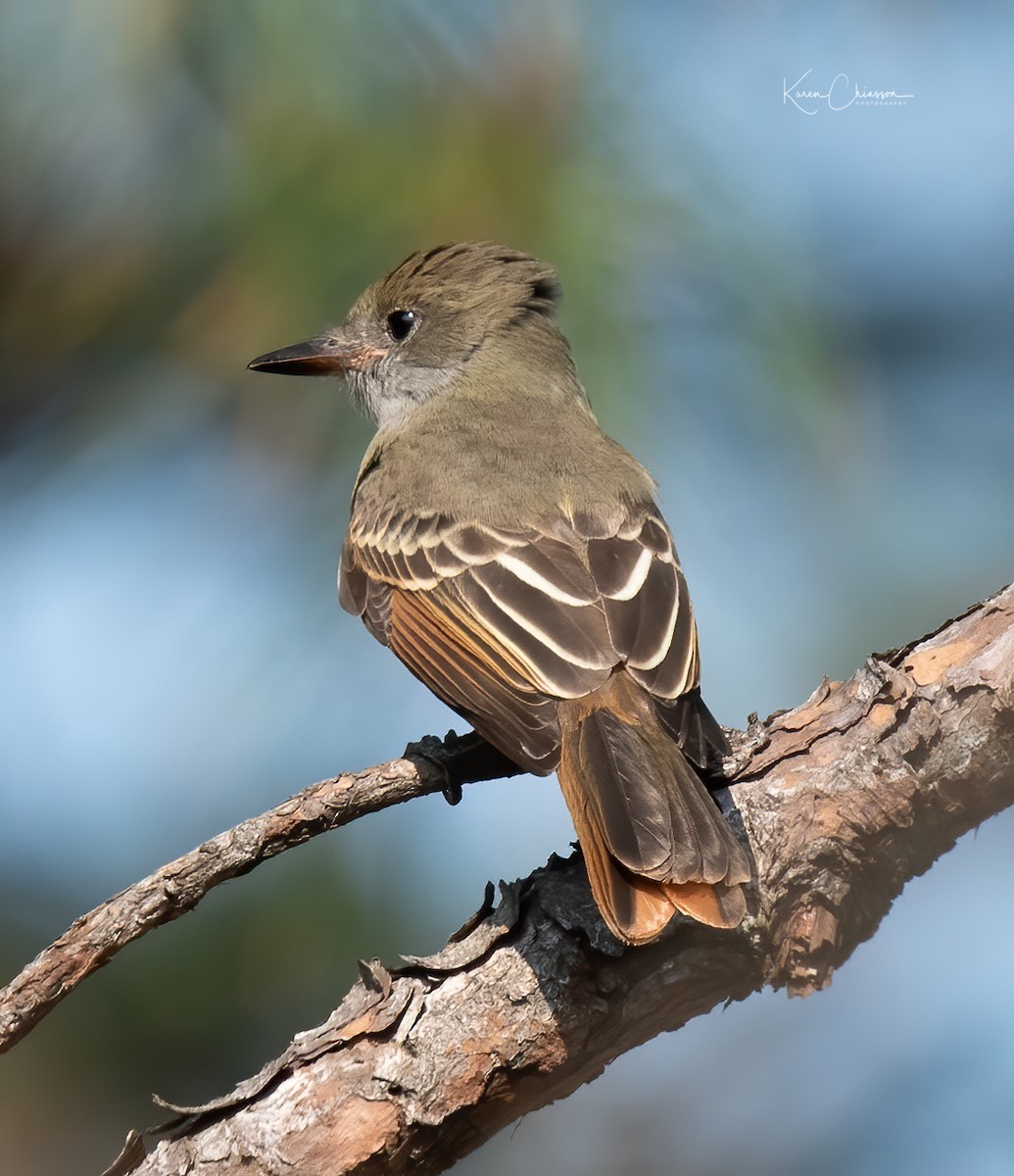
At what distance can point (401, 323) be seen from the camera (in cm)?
512

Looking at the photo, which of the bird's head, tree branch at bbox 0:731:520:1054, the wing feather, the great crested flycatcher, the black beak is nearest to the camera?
tree branch at bbox 0:731:520:1054

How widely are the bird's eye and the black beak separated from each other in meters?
0.10

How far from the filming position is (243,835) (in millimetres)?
3021

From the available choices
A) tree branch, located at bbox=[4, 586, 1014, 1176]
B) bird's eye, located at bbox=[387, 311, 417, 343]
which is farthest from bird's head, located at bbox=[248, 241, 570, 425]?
tree branch, located at bbox=[4, 586, 1014, 1176]

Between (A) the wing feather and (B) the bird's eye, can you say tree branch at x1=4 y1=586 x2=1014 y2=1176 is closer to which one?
(A) the wing feather

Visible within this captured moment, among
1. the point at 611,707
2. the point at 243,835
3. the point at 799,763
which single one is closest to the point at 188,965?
the point at 243,835

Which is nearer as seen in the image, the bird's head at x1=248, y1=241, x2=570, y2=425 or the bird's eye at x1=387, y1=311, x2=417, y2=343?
the bird's head at x1=248, y1=241, x2=570, y2=425

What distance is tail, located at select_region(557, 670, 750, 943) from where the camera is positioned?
291cm

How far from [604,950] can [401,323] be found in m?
2.67

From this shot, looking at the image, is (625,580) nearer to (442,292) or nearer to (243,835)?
(243,835)

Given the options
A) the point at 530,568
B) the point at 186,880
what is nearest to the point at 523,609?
the point at 530,568

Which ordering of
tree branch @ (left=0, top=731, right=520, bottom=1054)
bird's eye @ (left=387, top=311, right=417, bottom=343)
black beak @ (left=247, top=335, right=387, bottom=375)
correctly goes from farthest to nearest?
1. bird's eye @ (left=387, top=311, right=417, bottom=343)
2. black beak @ (left=247, top=335, right=387, bottom=375)
3. tree branch @ (left=0, top=731, right=520, bottom=1054)

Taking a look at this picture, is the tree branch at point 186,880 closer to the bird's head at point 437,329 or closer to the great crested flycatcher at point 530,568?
the great crested flycatcher at point 530,568

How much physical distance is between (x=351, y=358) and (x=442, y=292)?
1.23 feet
